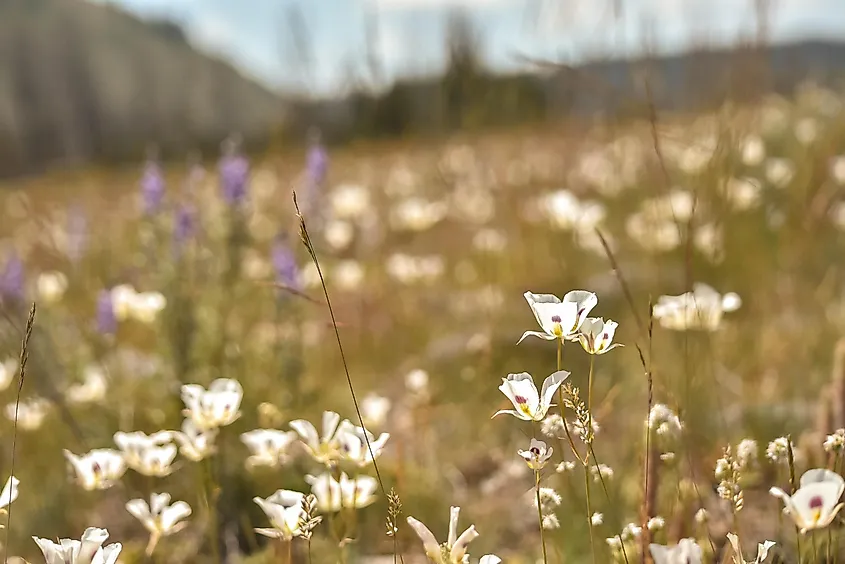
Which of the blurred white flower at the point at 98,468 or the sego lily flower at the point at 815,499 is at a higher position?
the sego lily flower at the point at 815,499

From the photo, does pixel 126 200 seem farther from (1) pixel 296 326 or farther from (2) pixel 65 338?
(1) pixel 296 326

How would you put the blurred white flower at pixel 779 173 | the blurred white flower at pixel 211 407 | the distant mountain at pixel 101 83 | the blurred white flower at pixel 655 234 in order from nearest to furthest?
the blurred white flower at pixel 211 407, the blurred white flower at pixel 655 234, the blurred white flower at pixel 779 173, the distant mountain at pixel 101 83

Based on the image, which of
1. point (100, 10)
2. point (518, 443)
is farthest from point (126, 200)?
point (100, 10)

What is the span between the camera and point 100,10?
2419 centimetres

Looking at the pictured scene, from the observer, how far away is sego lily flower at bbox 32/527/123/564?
879mm

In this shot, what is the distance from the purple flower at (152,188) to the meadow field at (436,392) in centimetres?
1

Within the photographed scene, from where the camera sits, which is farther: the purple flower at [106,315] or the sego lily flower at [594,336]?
the purple flower at [106,315]

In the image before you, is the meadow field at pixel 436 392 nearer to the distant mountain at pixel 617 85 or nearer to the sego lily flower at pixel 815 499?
the sego lily flower at pixel 815 499

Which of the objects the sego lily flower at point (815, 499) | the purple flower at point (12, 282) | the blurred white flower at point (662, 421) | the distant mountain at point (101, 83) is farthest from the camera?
the distant mountain at point (101, 83)

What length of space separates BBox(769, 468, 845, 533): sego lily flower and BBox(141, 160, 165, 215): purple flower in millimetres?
1706

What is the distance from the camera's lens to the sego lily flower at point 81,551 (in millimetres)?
879

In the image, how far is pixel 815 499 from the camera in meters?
0.79

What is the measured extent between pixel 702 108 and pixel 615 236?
3.49 feet

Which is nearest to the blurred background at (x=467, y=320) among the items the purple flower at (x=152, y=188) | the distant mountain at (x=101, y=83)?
the purple flower at (x=152, y=188)
